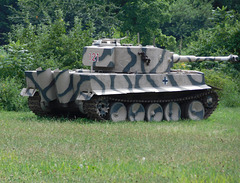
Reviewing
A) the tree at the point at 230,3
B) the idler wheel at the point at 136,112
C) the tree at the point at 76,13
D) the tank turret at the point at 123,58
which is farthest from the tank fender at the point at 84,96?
the tree at the point at 230,3

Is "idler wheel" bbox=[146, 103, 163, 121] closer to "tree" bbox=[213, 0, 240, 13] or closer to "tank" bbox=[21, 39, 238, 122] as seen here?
"tank" bbox=[21, 39, 238, 122]

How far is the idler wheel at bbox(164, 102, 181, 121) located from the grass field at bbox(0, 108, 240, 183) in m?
1.38

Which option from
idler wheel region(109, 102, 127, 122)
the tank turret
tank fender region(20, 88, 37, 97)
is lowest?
idler wheel region(109, 102, 127, 122)

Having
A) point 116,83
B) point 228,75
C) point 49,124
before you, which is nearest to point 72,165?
point 49,124

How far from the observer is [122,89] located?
44.5 ft

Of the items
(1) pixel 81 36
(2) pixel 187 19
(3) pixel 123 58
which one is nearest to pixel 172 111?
(3) pixel 123 58

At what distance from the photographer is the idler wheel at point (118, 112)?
13711 mm

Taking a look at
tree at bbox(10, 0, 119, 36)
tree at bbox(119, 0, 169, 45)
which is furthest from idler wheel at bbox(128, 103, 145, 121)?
tree at bbox(119, 0, 169, 45)

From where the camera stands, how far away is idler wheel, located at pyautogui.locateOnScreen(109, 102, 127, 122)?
13.7m

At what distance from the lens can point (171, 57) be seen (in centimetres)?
1596

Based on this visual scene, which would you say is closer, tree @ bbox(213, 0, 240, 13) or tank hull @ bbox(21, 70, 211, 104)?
tank hull @ bbox(21, 70, 211, 104)

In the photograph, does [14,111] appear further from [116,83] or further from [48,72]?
[116,83]

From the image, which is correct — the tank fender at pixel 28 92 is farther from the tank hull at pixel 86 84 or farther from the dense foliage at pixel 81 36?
the dense foliage at pixel 81 36

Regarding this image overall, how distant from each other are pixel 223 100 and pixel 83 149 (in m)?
11.9
